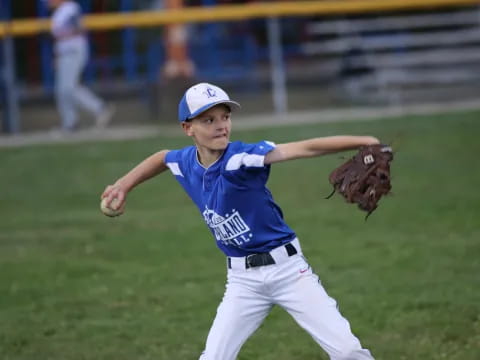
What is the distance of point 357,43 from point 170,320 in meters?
12.7

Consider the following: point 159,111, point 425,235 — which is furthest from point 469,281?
point 159,111

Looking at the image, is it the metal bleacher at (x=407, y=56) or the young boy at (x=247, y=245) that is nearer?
the young boy at (x=247, y=245)

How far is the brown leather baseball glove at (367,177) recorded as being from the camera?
4.73m

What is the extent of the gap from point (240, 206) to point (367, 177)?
2.50ft

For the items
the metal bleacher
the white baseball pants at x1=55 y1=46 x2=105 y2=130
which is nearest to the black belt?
the white baseball pants at x1=55 y1=46 x2=105 y2=130

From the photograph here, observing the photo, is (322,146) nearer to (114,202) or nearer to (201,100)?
(201,100)

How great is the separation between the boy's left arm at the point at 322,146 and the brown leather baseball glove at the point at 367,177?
2.5 inches

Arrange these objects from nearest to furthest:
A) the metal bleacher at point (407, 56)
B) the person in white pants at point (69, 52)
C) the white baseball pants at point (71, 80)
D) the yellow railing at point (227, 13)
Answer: the person in white pants at point (69, 52), the white baseball pants at point (71, 80), the yellow railing at point (227, 13), the metal bleacher at point (407, 56)

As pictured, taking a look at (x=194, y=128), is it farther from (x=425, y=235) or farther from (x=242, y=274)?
(x=425, y=235)

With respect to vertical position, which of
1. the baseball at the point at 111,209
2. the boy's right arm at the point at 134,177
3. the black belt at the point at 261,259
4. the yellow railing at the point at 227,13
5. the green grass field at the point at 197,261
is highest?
the yellow railing at the point at 227,13

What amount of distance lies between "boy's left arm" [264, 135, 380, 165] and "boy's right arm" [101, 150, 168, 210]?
1.04 meters

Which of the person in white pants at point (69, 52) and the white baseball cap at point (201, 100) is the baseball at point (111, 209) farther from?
the person in white pants at point (69, 52)

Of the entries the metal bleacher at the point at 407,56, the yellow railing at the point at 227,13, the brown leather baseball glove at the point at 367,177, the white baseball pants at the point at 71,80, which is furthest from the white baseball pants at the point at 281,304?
the metal bleacher at the point at 407,56

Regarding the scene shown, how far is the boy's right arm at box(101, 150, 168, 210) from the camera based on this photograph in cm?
554
